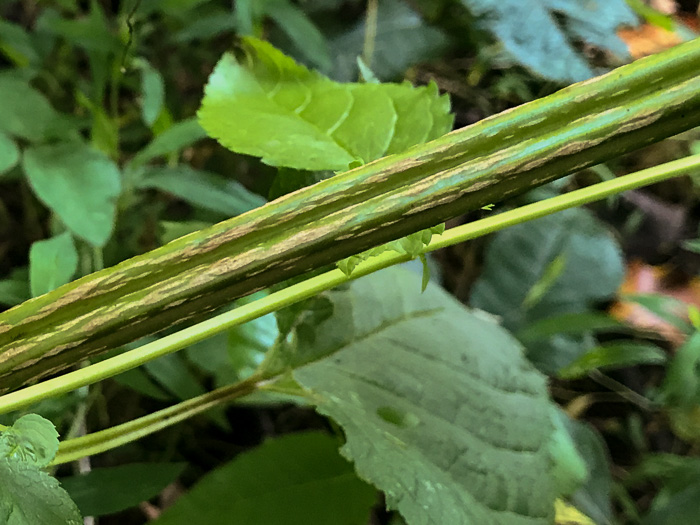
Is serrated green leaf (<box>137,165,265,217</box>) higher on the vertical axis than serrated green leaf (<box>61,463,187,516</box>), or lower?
higher

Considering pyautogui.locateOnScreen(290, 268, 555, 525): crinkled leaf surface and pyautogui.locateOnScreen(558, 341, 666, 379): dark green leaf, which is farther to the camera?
pyautogui.locateOnScreen(558, 341, 666, 379): dark green leaf

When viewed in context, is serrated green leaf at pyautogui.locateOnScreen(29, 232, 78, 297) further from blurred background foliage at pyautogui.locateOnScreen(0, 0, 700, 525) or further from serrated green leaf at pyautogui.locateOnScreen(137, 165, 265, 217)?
serrated green leaf at pyautogui.locateOnScreen(137, 165, 265, 217)

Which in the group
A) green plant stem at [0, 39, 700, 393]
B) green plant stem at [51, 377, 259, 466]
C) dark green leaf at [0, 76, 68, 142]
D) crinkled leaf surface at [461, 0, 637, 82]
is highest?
dark green leaf at [0, 76, 68, 142]

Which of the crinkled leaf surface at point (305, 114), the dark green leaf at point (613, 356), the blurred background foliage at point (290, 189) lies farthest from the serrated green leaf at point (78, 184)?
the dark green leaf at point (613, 356)

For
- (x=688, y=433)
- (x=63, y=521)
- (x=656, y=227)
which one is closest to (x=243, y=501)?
(x=63, y=521)

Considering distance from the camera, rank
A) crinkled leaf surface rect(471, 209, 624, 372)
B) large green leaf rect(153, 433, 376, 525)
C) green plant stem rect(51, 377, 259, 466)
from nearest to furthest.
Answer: green plant stem rect(51, 377, 259, 466), large green leaf rect(153, 433, 376, 525), crinkled leaf surface rect(471, 209, 624, 372)

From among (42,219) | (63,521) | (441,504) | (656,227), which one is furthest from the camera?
(656,227)

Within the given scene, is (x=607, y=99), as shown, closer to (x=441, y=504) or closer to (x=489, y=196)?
(x=489, y=196)

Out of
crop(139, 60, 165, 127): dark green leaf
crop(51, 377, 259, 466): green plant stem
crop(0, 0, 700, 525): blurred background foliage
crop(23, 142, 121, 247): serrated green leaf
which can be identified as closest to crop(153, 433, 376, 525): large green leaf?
crop(0, 0, 700, 525): blurred background foliage
